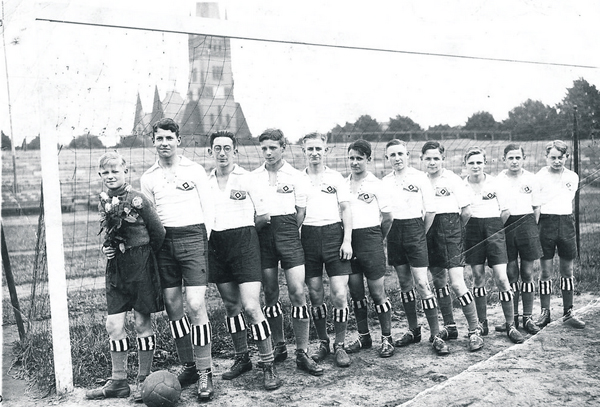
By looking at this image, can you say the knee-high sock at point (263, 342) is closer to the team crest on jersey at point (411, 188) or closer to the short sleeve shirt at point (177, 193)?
the short sleeve shirt at point (177, 193)

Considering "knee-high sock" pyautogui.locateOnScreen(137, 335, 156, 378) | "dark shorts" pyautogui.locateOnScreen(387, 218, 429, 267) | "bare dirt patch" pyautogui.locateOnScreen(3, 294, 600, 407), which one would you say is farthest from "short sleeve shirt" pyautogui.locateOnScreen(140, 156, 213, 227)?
"dark shorts" pyautogui.locateOnScreen(387, 218, 429, 267)

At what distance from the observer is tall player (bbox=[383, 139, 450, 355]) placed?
15.3 ft

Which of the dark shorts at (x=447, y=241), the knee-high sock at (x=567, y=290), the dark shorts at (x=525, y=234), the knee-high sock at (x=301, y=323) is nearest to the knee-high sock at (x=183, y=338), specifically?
the knee-high sock at (x=301, y=323)

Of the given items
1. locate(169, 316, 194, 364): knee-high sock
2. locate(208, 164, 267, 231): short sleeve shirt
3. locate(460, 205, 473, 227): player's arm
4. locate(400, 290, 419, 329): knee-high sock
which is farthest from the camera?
locate(460, 205, 473, 227): player's arm

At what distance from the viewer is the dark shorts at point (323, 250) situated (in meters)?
4.35

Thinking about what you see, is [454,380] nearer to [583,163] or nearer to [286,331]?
[286,331]

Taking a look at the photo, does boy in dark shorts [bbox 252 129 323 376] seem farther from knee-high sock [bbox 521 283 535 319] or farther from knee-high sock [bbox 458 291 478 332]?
knee-high sock [bbox 521 283 535 319]

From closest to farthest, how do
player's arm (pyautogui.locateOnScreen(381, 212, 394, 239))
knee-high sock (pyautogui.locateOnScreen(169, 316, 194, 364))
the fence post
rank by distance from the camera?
knee-high sock (pyautogui.locateOnScreen(169, 316, 194, 364))
player's arm (pyautogui.locateOnScreen(381, 212, 394, 239))
the fence post

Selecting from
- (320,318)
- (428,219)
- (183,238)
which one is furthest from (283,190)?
(428,219)

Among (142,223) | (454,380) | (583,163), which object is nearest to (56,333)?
(142,223)

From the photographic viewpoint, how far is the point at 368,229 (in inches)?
178

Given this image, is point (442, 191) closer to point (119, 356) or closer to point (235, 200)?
point (235, 200)

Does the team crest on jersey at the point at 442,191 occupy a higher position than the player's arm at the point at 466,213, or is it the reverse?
the team crest on jersey at the point at 442,191

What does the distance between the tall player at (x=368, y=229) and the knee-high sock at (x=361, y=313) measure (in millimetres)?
107
